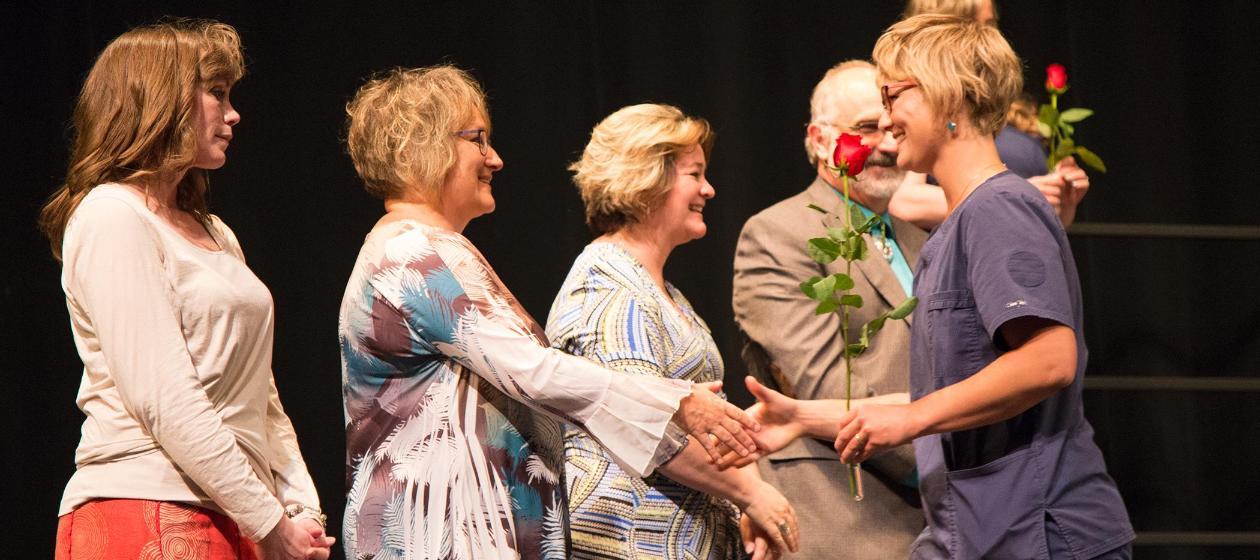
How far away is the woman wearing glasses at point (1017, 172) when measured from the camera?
9.28 ft

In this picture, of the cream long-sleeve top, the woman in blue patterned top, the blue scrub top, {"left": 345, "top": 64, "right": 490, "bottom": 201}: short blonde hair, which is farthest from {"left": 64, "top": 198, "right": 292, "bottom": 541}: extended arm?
the blue scrub top

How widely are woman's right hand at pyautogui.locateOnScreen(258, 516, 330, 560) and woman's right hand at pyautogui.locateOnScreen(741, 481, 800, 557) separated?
2.69 feet

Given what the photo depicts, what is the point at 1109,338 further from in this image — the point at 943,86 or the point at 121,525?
the point at 121,525

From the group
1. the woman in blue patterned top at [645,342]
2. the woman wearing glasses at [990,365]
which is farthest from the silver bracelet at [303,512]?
the woman wearing glasses at [990,365]

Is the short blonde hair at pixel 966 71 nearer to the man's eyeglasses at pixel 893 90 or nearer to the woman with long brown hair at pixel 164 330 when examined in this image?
the man's eyeglasses at pixel 893 90

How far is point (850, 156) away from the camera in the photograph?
7.41 feet

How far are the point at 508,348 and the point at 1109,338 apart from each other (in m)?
2.60

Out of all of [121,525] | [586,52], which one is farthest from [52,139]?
[121,525]

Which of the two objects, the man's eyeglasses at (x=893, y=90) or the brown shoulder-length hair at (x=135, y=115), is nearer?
the brown shoulder-length hair at (x=135, y=115)

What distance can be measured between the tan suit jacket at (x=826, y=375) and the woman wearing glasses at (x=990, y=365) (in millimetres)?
620

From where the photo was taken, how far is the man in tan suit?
2771 mm

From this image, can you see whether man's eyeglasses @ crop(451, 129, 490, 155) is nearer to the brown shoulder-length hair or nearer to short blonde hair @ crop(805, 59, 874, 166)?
the brown shoulder-length hair

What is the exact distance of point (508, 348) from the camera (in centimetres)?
206

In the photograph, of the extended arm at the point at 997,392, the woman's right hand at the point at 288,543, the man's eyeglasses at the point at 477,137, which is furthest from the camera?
the man's eyeglasses at the point at 477,137
